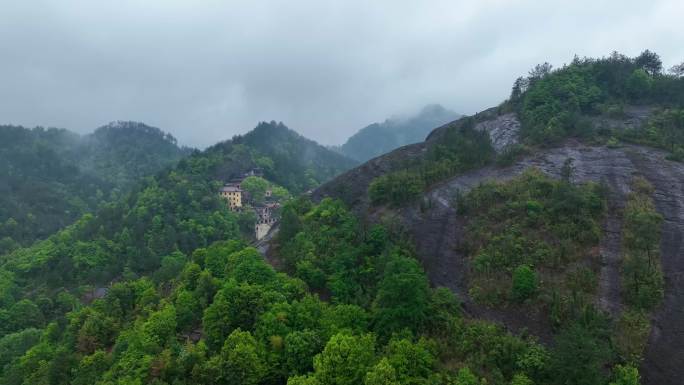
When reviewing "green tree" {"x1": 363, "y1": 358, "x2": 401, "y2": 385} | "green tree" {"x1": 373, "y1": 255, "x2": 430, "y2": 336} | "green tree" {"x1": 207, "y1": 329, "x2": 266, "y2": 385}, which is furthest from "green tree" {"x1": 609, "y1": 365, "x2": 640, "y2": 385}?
"green tree" {"x1": 207, "y1": 329, "x2": 266, "y2": 385}

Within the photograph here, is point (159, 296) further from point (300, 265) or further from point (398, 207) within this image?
point (398, 207)

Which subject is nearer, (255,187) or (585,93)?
(585,93)

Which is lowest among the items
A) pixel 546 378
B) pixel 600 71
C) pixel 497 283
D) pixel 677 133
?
pixel 546 378

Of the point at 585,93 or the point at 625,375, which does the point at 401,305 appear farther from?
the point at 585,93

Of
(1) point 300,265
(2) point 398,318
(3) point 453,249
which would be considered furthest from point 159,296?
(3) point 453,249

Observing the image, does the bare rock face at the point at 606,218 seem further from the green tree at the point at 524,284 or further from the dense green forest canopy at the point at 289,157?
the dense green forest canopy at the point at 289,157

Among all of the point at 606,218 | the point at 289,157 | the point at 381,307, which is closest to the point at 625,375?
the point at 381,307
